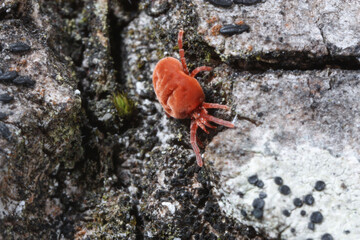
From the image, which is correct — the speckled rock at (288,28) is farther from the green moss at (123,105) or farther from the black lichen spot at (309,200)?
the black lichen spot at (309,200)

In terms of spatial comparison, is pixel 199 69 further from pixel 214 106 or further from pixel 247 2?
pixel 247 2

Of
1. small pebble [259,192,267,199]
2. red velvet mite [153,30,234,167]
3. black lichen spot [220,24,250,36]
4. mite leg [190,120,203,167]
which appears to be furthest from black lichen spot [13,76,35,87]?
small pebble [259,192,267,199]

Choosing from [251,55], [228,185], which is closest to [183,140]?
[228,185]

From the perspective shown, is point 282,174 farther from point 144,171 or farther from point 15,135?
point 15,135

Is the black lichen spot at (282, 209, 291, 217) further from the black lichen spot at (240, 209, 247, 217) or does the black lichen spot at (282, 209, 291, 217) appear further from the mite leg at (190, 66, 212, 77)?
the mite leg at (190, 66, 212, 77)

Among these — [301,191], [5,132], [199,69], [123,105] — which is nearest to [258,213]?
[301,191]

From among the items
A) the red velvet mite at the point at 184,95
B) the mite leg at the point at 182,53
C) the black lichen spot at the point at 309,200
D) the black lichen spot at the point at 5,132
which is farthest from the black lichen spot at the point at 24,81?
the black lichen spot at the point at 309,200
